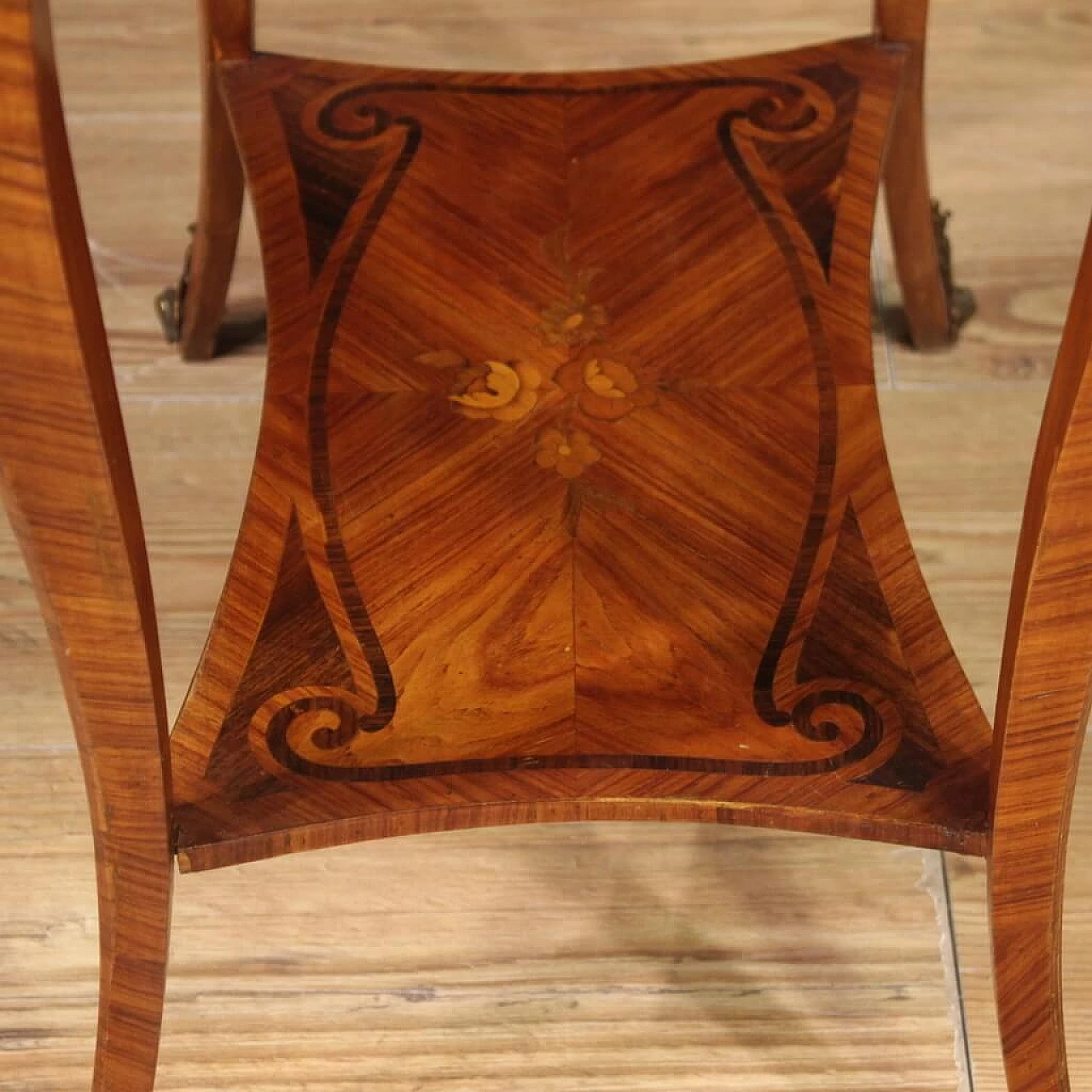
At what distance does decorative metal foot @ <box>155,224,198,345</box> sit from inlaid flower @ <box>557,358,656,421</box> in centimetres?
44

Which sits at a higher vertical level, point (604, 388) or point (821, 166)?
point (821, 166)

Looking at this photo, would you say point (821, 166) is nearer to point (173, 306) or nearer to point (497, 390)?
point (497, 390)

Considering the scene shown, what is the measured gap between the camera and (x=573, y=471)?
73 cm

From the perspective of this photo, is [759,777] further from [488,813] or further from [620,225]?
[620,225]

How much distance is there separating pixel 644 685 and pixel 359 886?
296mm

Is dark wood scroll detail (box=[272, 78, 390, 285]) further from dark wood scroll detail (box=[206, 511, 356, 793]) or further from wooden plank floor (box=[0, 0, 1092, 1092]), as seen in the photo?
wooden plank floor (box=[0, 0, 1092, 1092])

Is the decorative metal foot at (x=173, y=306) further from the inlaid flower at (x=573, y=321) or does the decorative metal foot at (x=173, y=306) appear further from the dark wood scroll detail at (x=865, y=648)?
the dark wood scroll detail at (x=865, y=648)

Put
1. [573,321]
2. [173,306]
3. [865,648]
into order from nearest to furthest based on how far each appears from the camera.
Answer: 1. [865,648]
2. [573,321]
3. [173,306]

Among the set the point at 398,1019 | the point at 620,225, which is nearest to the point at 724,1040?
the point at 398,1019

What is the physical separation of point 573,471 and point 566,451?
0.04 ft

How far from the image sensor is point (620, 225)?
0.83 m

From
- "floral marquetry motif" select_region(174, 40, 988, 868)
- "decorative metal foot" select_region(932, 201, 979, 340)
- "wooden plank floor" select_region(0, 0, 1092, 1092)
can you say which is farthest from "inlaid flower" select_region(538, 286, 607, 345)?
"decorative metal foot" select_region(932, 201, 979, 340)

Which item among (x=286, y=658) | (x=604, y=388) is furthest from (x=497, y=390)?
(x=286, y=658)

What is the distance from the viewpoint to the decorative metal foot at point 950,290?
1.12 metres
